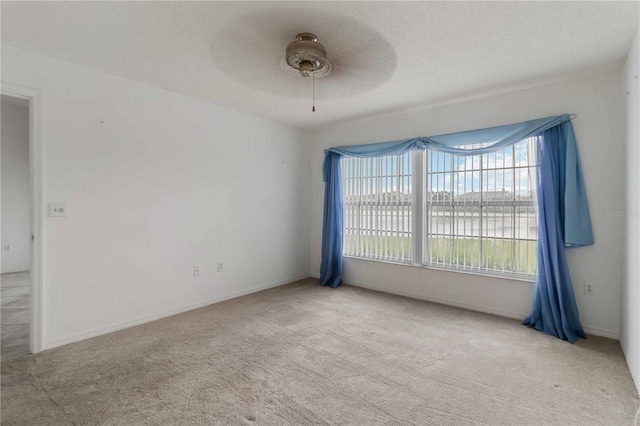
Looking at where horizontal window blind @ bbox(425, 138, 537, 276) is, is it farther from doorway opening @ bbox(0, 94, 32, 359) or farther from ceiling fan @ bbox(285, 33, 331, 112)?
doorway opening @ bbox(0, 94, 32, 359)

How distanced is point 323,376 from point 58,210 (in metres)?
2.74


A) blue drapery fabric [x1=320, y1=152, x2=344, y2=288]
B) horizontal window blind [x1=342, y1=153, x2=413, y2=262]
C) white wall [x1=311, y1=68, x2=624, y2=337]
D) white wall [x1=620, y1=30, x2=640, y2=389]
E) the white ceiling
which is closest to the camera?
the white ceiling

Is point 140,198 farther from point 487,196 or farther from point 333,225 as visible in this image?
point 487,196

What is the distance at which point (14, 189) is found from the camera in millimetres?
5230

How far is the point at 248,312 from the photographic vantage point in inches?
139

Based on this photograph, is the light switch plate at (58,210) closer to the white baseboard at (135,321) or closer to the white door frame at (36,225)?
the white door frame at (36,225)

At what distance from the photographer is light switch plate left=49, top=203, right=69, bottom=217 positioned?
2.65m

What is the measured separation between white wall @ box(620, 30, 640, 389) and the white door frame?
184 inches

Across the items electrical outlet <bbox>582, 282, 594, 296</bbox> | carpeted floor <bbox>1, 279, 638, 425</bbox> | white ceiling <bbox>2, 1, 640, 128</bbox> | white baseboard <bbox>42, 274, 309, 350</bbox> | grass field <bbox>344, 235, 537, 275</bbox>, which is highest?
white ceiling <bbox>2, 1, 640, 128</bbox>

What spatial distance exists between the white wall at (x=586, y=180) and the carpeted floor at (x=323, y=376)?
A: 334mm

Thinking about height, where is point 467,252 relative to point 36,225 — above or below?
below

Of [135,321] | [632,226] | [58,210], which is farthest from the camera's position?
[135,321]

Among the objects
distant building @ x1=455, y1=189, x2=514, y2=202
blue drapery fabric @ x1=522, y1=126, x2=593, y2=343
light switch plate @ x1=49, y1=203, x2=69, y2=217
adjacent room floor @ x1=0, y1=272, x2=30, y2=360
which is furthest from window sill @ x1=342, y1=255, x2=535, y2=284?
adjacent room floor @ x1=0, y1=272, x2=30, y2=360

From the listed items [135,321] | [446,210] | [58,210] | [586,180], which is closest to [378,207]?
[446,210]
